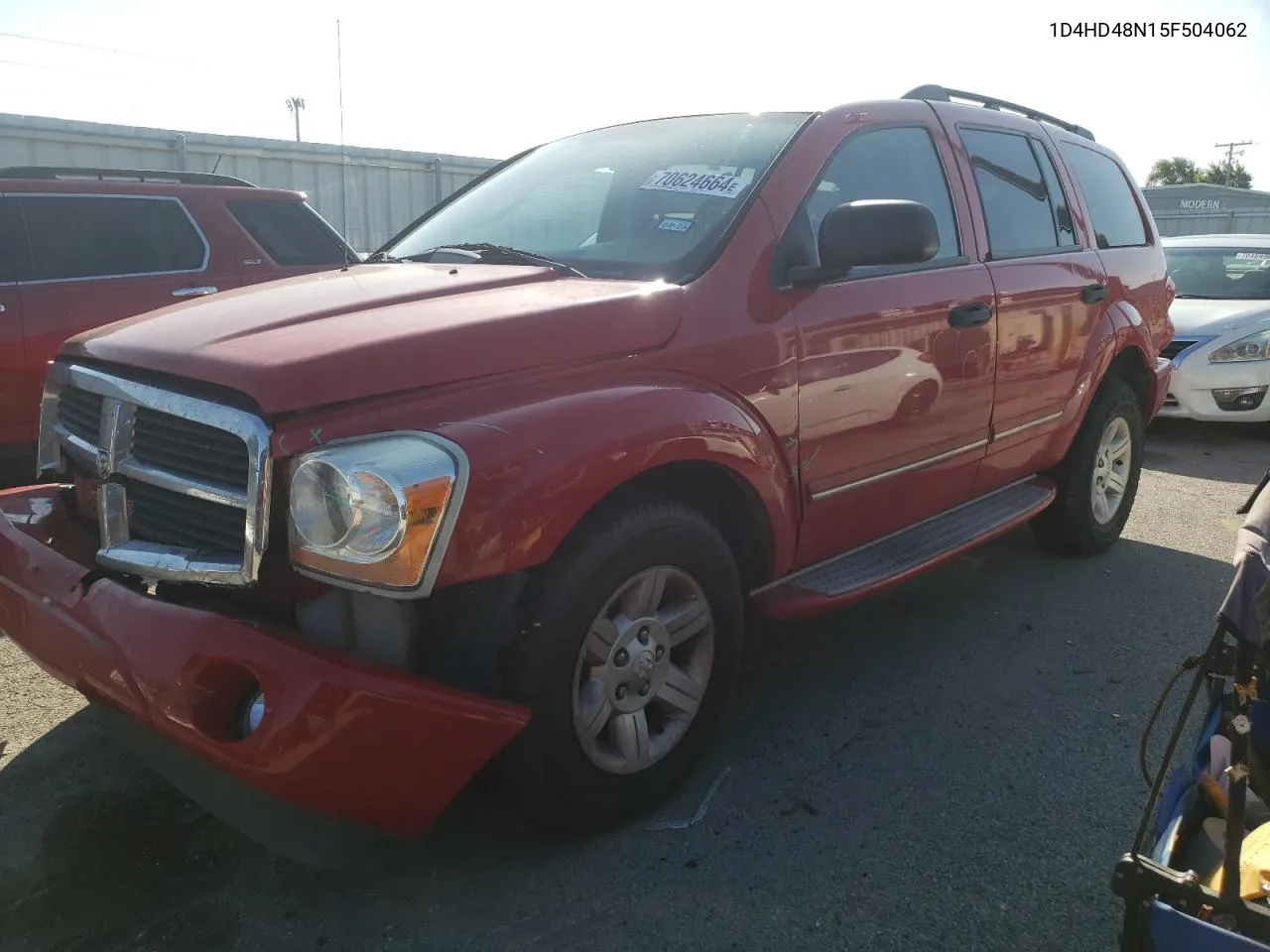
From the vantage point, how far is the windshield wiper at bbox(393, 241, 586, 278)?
292 centimetres

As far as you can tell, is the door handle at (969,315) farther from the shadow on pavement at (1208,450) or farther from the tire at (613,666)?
the shadow on pavement at (1208,450)

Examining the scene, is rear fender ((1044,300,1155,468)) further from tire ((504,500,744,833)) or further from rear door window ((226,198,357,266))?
rear door window ((226,198,357,266))

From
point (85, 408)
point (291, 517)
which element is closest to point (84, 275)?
point (85, 408)

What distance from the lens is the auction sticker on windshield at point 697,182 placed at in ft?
9.73

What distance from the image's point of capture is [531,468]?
211 cm

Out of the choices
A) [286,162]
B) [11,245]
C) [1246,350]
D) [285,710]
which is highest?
[286,162]

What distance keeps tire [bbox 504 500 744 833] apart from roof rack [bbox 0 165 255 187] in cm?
478

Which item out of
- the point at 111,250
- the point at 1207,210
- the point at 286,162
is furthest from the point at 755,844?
the point at 1207,210

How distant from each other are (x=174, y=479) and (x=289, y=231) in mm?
4392

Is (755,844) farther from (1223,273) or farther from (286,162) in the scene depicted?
(286,162)

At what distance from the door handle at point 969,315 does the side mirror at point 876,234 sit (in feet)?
1.94

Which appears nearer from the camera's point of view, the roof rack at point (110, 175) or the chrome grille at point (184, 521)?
the chrome grille at point (184, 521)

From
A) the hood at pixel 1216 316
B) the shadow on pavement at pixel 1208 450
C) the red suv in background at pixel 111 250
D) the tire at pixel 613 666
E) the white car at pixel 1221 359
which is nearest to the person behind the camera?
the tire at pixel 613 666

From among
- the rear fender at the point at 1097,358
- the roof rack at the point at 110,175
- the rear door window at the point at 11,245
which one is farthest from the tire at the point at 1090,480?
the rear door window at the point at 11,245
